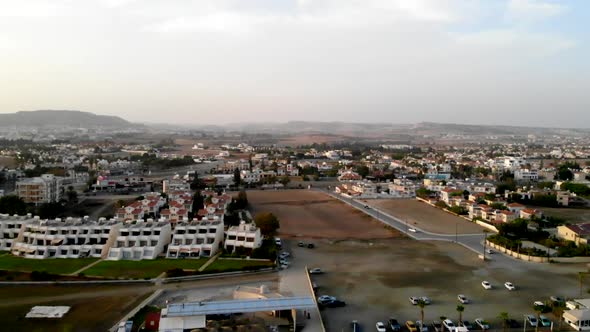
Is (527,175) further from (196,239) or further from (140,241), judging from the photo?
(140,241)

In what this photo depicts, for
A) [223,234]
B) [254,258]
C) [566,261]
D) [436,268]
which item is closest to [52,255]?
[223,234]

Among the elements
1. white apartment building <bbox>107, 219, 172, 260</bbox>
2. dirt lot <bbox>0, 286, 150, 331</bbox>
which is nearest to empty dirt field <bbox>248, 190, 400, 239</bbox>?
white apartment building <bbox>107, 219, 172, 260</bbox>

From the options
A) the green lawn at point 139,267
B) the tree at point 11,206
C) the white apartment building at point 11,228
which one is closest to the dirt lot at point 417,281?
the green lawn at point 139,267

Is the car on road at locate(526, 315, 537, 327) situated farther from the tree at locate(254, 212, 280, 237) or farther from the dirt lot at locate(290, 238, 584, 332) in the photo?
the tree at locate(254, 212, 280, 237)

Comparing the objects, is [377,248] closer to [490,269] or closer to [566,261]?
[490,269]

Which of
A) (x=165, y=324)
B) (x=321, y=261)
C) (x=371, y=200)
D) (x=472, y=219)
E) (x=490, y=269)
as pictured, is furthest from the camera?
(x=371, y=200)
